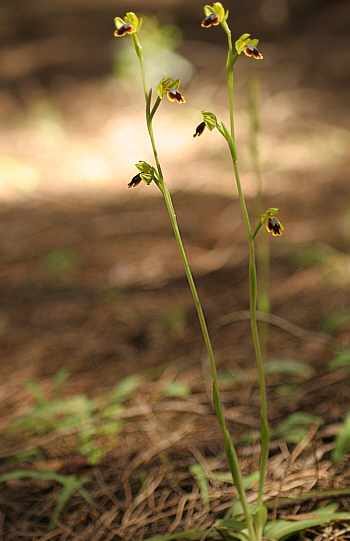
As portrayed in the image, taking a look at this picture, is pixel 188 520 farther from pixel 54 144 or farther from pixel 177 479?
pixel 54 144

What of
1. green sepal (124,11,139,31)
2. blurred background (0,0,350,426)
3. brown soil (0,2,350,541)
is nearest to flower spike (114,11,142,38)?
green sepal (124,11,139,31)

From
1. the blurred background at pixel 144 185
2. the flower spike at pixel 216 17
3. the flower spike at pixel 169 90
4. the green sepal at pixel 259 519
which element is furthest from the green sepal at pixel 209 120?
the blurred background at pixel 144 185

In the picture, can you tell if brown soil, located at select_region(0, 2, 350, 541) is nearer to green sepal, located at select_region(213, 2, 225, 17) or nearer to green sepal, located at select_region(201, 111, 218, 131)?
green sepal, located at select_region(201, 111, 218, 131)

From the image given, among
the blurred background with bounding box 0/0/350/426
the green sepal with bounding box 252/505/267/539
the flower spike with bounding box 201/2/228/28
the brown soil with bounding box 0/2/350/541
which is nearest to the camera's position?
the flower spike with bounding box 201/2/228/28

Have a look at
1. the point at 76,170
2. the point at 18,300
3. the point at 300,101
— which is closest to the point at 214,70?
the point at 300,101

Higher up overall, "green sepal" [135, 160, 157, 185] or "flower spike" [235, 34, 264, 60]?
"flower spike" [235, 34, 264, 60]

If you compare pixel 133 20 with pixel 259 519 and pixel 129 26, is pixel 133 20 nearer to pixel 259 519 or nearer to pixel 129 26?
pixel 129 26

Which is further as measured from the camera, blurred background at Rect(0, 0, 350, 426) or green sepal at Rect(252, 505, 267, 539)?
blurred background at Rect(0, 0, 350, 426)

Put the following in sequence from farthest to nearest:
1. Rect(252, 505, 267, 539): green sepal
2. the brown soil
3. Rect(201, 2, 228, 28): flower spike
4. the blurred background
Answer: the blurred background, the brown soil, Rect(252, 505, 267, 539): green sepal, Rect(201, 2, 228, 28): flower spike
